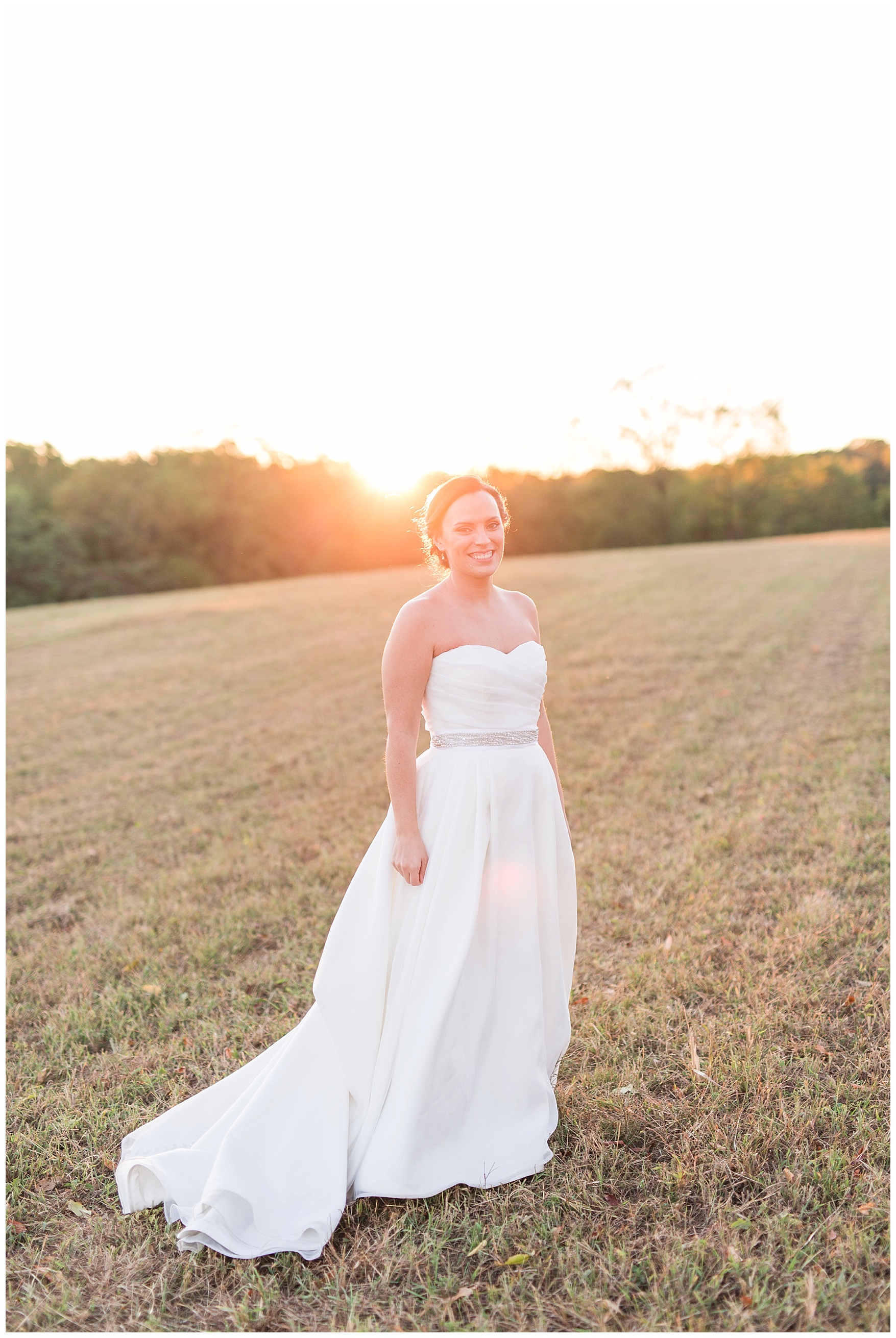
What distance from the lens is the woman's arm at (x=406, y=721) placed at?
113 inches

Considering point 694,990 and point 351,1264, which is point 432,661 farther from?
point 694,990

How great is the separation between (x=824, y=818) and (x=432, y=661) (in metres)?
4.37

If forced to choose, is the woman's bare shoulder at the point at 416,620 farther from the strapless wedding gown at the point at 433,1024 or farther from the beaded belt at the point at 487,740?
the beaded belt at the point at 487,740

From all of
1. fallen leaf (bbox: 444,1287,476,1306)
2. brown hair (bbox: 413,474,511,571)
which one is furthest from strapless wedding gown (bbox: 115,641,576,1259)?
brown hair (bbox: 413,474,511,571)

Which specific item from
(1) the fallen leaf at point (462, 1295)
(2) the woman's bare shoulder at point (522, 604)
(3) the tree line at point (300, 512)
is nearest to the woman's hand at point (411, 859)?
(2) the woman's bare shoulder at point (522, 604)

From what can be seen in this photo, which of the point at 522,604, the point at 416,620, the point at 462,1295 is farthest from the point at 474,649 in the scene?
the point at 462,1295

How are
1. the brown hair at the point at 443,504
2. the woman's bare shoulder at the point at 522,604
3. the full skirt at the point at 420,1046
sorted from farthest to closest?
the woman's bare shoulder at the point at 522,604 → the brown hair at the point at 443,504 → the full skirt at the point at 420,1046

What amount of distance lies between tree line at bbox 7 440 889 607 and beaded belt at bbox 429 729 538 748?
2476 centimetres

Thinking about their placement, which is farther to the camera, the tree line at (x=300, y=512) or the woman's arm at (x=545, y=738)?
the tree line at (x=300, y=512)

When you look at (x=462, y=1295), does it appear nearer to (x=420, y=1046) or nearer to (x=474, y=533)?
(x=420, y=1046)

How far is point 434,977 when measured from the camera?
113 inches

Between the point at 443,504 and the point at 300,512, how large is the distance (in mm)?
41604

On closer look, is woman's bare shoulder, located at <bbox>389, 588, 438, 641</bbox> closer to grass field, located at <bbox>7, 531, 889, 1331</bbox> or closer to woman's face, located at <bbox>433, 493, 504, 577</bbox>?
woman's face, located at <bbox>433, 493, 504, 577</bbox>

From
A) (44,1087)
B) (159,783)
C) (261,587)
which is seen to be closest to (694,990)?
(44,1087)
